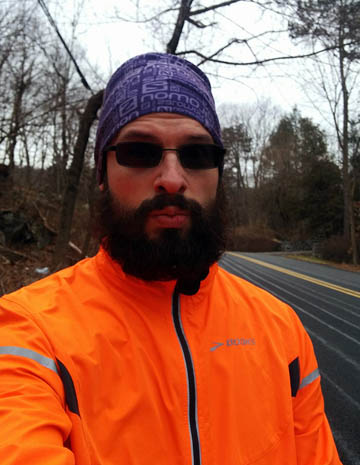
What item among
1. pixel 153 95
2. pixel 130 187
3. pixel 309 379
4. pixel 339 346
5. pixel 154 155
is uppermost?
pixel 153 95

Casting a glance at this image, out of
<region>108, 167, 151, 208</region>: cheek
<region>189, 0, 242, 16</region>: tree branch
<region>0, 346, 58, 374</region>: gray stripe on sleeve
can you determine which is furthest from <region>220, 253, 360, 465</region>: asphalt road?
<region>189, 0, 242, 16</region>: tree branch

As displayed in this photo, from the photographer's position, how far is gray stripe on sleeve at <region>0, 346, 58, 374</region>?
2.77ft

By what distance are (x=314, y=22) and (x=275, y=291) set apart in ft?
12.9

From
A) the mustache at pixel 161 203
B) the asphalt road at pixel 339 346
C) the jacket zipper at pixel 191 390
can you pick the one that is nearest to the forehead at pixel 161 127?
the mustache at pixel 161 203

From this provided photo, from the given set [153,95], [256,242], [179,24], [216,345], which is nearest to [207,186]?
[153,95]

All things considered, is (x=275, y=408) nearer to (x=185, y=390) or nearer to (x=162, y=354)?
(x=185, y=390)

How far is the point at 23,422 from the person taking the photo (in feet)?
2.35

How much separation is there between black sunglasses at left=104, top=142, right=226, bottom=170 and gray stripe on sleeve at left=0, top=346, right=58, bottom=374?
29.7 inches

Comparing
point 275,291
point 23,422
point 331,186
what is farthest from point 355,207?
point 23,422

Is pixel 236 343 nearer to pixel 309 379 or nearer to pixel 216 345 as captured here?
pixel 216 345

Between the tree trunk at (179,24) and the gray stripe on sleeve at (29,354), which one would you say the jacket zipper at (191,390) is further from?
the tree trunk at (179,24)

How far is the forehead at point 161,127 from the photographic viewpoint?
4.16 feet

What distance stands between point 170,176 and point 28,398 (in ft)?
2.82

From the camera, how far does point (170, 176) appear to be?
1.19 m
